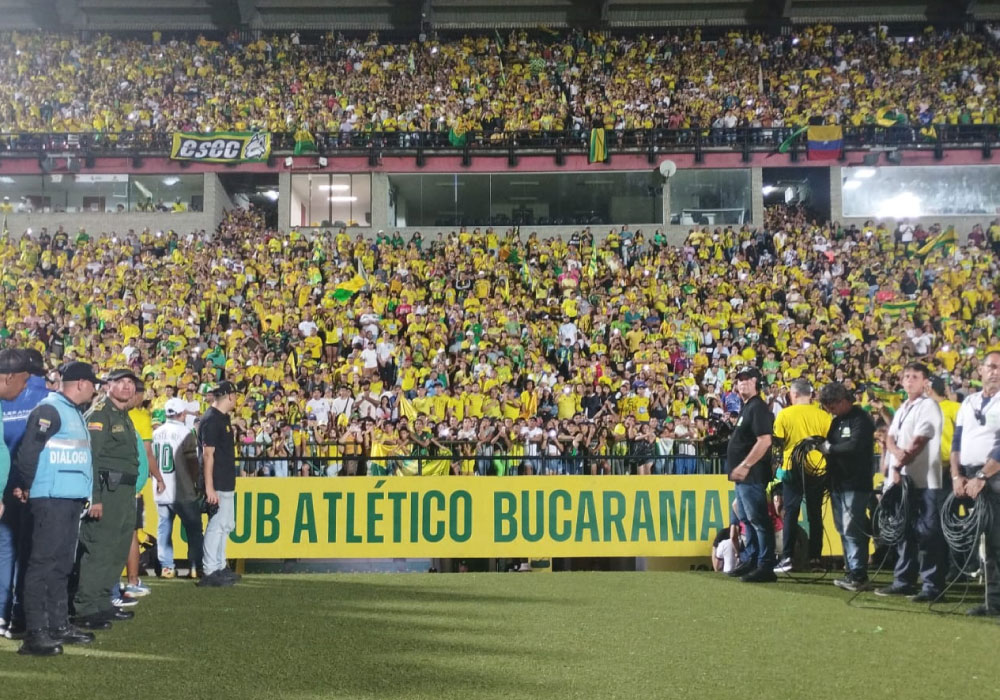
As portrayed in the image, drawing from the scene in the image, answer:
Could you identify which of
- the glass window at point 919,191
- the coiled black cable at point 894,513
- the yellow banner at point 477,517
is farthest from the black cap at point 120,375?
the glass window at point 919,191

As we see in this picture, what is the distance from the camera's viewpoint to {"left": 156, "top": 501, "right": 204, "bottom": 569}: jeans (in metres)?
10.6

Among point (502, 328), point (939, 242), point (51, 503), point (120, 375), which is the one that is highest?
point (939, 242)

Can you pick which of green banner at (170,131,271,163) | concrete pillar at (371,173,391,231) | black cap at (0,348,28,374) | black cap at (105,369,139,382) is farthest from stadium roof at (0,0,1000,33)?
black cap at (0,348,28,374)

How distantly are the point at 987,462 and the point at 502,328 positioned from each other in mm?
14778

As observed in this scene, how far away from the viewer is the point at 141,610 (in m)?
8.44

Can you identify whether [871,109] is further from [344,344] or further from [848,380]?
[344,344]

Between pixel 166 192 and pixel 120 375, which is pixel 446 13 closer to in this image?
pixel 166 192

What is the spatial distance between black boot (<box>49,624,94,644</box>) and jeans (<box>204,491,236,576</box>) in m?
3.37

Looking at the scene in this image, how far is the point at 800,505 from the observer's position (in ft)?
34.1

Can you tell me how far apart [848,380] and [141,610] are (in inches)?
581

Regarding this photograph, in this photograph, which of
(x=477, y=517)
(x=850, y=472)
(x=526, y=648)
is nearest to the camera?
(x=526, y=648)

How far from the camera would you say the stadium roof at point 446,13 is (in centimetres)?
3612

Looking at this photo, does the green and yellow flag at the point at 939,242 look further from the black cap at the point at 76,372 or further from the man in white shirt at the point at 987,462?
the black cap at the point at 76,372

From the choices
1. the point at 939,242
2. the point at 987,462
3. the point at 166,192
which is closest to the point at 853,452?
the point at 987,462
